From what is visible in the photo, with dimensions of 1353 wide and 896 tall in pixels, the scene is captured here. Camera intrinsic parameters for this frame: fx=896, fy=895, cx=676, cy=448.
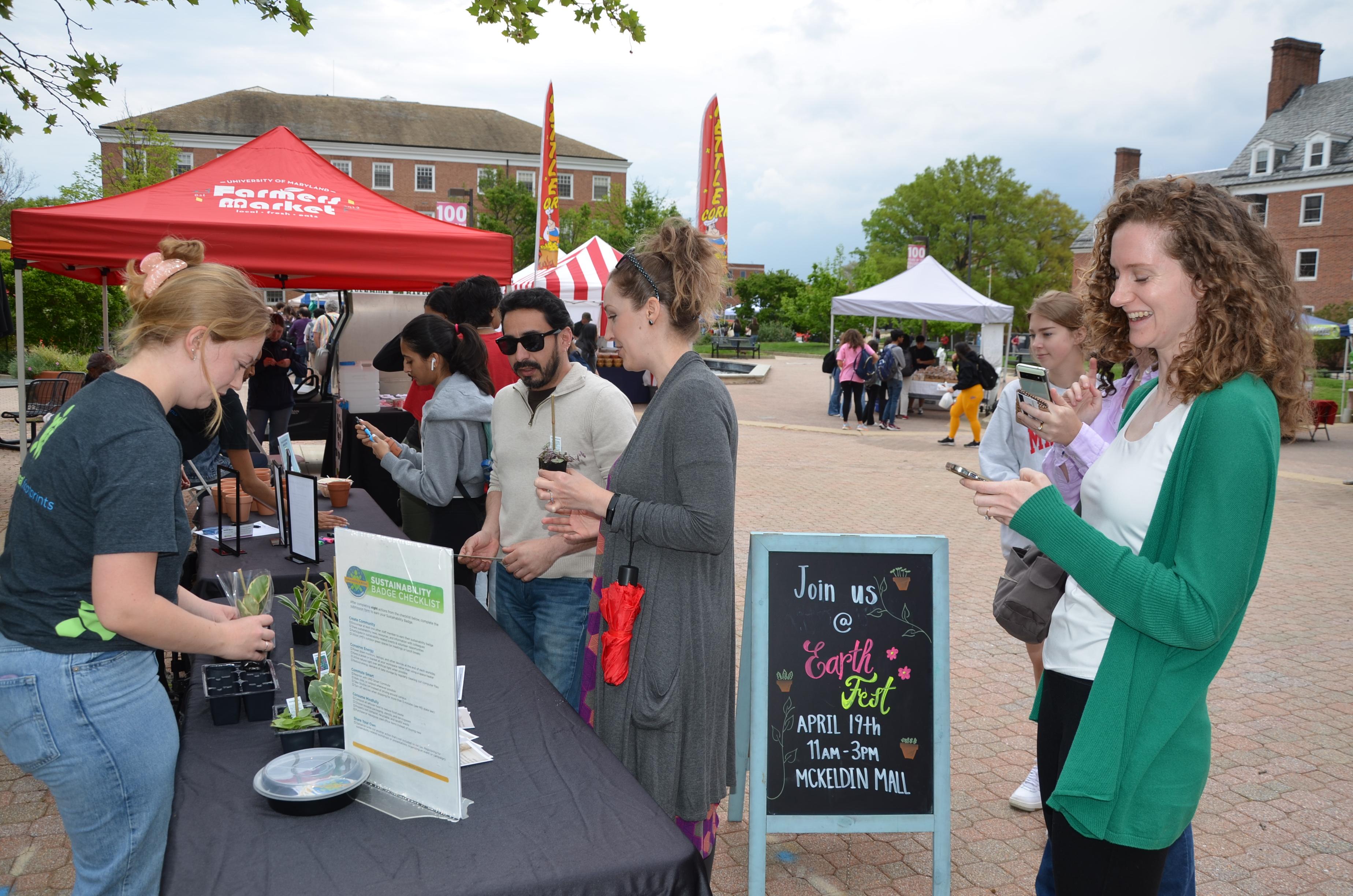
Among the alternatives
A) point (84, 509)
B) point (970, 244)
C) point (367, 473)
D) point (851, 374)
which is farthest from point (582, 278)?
point (970, 244)

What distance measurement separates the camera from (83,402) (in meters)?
1.66

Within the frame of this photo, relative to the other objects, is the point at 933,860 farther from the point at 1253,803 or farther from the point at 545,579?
the point at 1253,803

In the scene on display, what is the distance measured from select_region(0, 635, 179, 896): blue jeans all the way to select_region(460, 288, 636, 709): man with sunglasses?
1268mm

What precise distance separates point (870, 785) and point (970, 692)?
2.18 meters

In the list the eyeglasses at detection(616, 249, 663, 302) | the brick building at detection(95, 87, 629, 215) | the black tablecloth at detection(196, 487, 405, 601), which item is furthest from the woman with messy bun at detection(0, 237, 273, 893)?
the brick building at detection(95, 87, 629, 215)

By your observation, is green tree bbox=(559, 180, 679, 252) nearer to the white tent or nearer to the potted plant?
the white tent

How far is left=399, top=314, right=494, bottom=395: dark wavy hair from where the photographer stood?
4000mm

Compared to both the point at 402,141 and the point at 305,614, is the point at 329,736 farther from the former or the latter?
the point at 402,141

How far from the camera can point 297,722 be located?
1.92m

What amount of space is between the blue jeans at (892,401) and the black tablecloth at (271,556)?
13.9 meters

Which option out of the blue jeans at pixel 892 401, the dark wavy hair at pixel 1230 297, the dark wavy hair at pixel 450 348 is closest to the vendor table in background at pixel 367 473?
the dark wavy hair at pixel 450 348

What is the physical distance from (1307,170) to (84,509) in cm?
5174

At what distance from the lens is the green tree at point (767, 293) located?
60.4m

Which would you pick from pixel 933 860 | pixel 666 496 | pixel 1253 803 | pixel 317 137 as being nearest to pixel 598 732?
pixel 666 496
